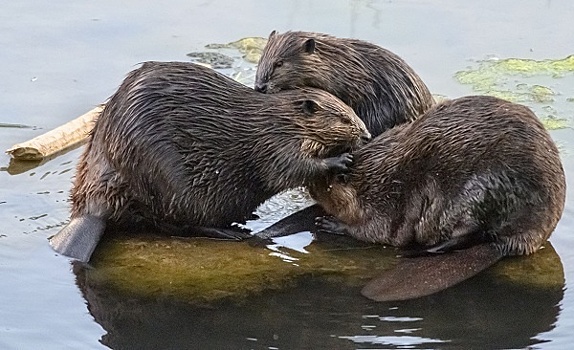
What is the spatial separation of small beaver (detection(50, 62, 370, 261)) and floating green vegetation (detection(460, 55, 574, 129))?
1.43m

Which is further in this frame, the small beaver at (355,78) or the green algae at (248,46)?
the green algae at (248,46)

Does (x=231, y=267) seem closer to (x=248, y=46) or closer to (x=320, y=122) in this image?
(x=320, y=122)

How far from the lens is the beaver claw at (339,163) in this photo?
4848 mm

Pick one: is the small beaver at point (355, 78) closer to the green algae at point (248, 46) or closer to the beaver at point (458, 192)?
the beaver at point (458, 192)

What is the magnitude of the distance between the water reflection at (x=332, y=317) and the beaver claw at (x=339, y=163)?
604mm

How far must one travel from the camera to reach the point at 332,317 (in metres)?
4.14

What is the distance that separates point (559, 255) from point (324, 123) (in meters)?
1.10

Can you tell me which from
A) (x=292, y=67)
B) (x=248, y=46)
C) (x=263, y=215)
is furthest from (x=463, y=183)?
(x=248, y=46)

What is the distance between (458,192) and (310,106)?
74 centimetres

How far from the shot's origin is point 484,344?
3.96 meters

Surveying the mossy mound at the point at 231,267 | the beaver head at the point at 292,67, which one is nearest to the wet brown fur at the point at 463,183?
the mossy mound at the point at 231,267

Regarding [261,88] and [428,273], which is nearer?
[428,273]

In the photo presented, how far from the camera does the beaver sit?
446cm

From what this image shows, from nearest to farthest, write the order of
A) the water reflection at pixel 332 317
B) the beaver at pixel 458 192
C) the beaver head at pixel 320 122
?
the water reflection at pixel 332 317 < the beaver at pixel 458 192 < the beaver head at pixel 320 122
